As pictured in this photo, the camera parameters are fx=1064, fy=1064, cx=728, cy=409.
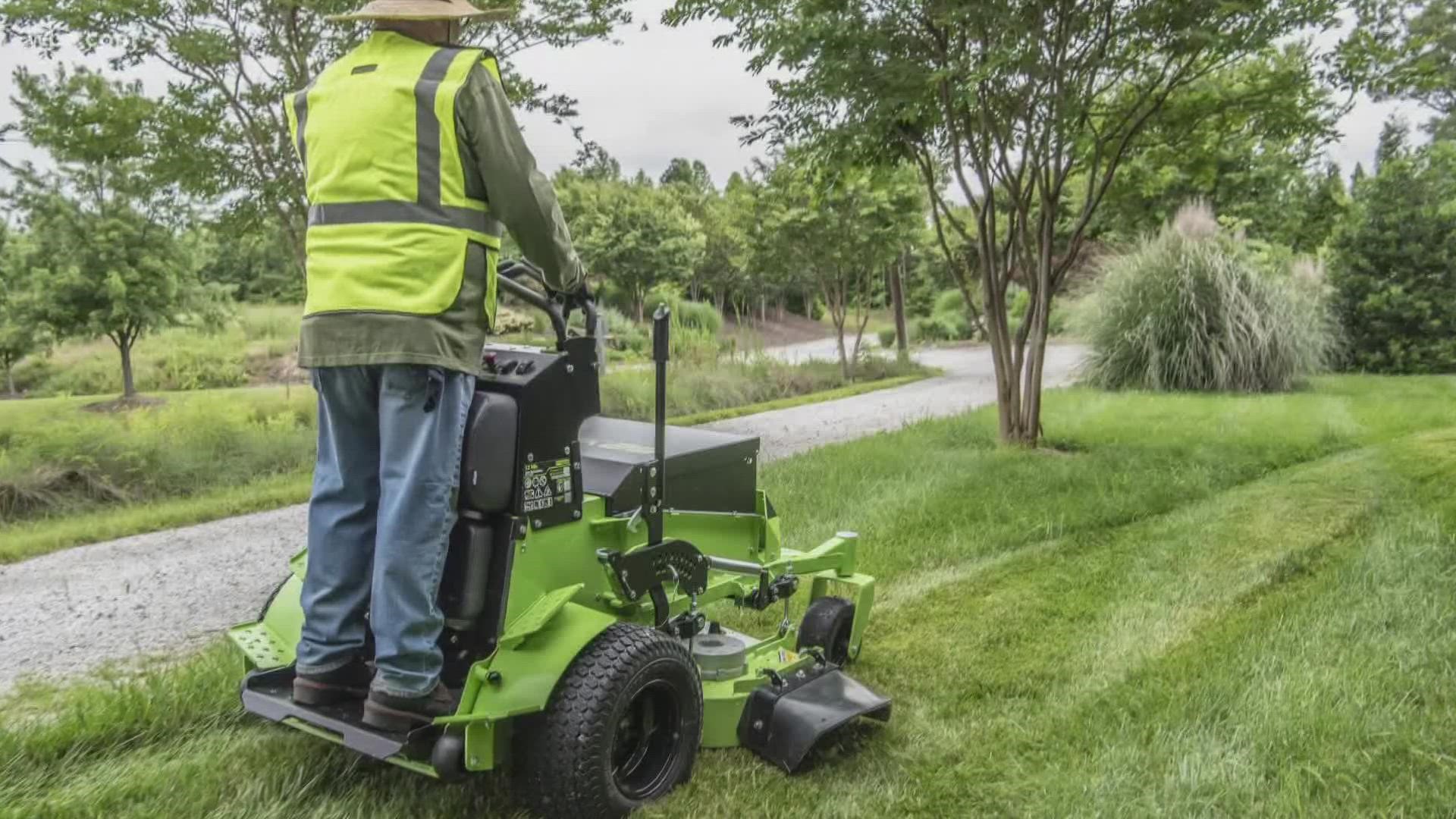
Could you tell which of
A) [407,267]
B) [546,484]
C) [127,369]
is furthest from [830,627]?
[127,369]

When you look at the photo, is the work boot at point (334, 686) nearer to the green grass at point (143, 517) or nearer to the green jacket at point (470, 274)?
the green jacket at point (470, 274)

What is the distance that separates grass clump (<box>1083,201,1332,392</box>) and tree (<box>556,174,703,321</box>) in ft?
36.7

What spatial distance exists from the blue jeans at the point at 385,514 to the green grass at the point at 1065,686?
0.44 m

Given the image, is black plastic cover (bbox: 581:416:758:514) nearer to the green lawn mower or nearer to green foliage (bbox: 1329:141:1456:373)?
the green lawn mower

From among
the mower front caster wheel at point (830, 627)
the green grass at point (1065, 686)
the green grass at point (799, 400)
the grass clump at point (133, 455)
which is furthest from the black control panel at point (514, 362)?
the green grass at point (799, 400)

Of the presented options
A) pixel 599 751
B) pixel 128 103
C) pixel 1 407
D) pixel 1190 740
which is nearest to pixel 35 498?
pixel 128 103

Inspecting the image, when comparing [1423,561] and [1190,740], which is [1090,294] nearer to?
[1423,561]

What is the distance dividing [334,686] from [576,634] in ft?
2.07

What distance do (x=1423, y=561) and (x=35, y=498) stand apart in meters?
7.82

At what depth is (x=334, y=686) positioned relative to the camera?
2678 millimetres

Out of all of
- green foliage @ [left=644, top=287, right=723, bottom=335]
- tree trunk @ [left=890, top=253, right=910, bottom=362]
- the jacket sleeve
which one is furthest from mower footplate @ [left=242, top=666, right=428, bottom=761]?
tree trunk @ [left=890, top=253, right=910, bottom=362]

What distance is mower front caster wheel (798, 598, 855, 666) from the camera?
12.2 feet

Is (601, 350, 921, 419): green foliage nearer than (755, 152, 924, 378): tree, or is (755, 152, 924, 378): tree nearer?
(601, 350, 921, 419): green foliage

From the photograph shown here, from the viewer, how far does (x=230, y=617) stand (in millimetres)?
4535
